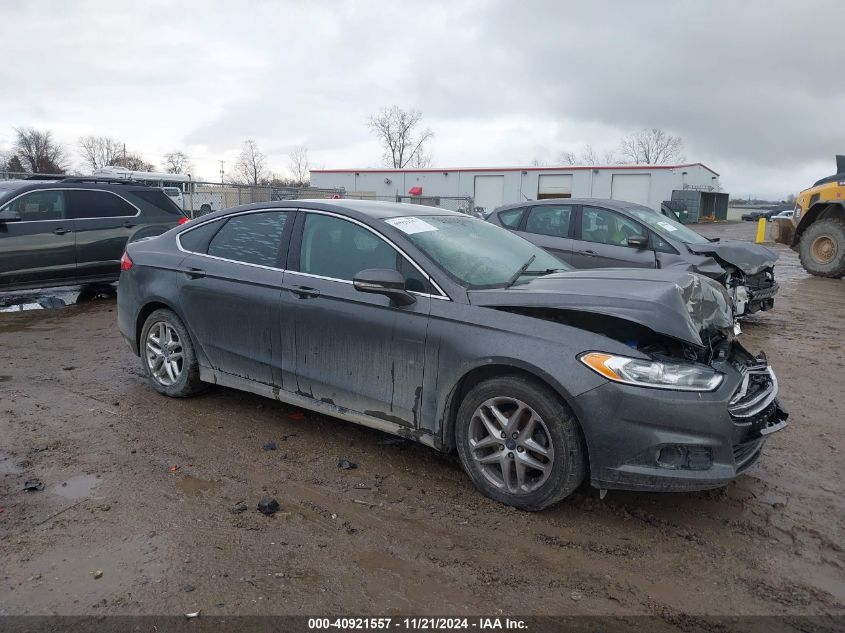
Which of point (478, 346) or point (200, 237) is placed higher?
point (200, 237)

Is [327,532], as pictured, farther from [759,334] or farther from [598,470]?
[759,334]

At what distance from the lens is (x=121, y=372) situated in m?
5.82

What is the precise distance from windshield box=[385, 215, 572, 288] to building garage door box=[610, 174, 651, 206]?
34983 millimetres

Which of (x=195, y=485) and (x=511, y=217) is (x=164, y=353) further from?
(x=511, y=217)

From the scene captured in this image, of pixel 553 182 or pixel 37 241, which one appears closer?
pixel 37 241

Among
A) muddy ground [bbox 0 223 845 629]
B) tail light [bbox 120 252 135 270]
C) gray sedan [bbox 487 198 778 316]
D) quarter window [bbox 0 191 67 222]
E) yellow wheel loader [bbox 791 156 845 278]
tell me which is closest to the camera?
muddy ground [bbox 0 223 845 629]

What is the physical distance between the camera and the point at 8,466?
3799mm

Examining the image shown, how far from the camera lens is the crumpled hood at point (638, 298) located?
313 cm

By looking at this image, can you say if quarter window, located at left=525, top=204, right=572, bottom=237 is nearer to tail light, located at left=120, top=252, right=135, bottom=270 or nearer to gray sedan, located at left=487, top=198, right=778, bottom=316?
gray sedan, located at left=487, top=198, right=778, bottom=316

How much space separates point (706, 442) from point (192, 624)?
2.41 meters

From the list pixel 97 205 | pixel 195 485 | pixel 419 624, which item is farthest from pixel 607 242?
pixel 97 205

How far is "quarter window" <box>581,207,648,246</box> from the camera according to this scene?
8.14 m

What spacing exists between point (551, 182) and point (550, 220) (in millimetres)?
30590

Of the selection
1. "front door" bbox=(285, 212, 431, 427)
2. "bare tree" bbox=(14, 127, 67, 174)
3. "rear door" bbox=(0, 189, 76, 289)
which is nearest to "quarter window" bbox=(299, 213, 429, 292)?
"front door" bbox=(285, 212, 431, 427)
